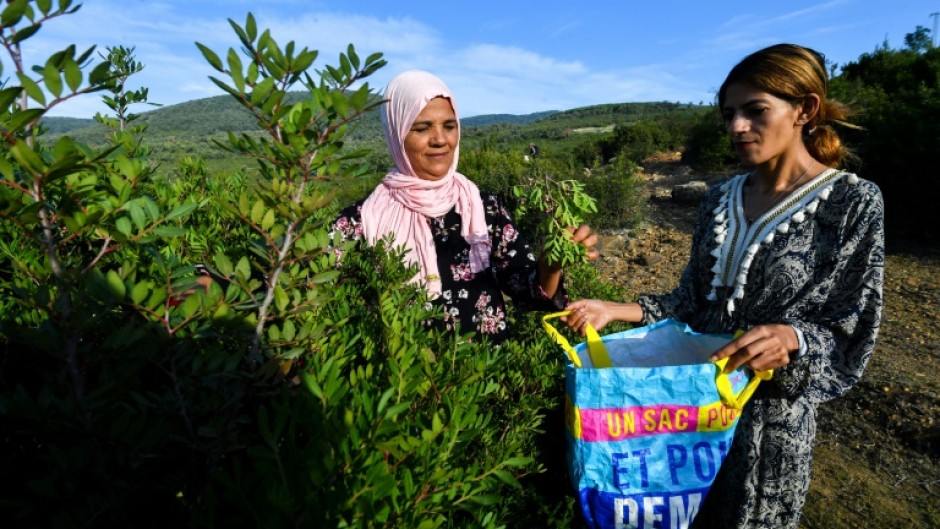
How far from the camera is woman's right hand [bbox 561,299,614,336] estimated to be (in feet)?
6.48

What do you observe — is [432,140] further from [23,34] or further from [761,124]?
[23,34]

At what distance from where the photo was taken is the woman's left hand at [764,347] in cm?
158

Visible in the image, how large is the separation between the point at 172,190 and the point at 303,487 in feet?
7.65

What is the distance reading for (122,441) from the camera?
82 centimetres

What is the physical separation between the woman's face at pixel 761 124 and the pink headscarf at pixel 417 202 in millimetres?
1062

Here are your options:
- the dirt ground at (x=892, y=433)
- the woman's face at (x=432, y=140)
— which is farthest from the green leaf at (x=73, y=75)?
the dirt ground at (x=892, y=433)

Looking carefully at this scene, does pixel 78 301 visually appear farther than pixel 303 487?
Yes

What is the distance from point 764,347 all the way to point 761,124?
70 centimetres

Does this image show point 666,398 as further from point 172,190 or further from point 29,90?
point 172,190

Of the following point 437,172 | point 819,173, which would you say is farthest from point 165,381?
point 819,173

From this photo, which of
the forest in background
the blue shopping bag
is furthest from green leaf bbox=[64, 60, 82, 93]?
the blue shopping bag

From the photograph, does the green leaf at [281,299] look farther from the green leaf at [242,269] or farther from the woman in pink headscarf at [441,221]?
the woman in pink headscarf at [441,221]

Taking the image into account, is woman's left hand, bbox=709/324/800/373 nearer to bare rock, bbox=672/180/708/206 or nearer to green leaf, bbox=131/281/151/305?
green leaf, bbox=131/281/151/305

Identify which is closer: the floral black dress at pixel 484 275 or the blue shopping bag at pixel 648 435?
the blue shopping bag at pixel 648 435
